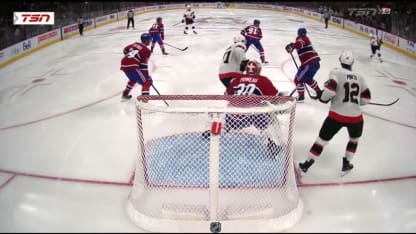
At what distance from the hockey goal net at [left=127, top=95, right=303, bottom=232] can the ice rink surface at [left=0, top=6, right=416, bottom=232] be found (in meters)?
0.21

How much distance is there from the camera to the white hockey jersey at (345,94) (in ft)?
12.0

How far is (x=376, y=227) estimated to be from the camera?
3148mm

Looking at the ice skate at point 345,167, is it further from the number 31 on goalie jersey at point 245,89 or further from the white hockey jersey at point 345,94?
the number 31 on goalie jersey at point 245,89

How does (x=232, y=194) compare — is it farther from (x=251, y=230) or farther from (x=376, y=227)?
(x=376, y=227)

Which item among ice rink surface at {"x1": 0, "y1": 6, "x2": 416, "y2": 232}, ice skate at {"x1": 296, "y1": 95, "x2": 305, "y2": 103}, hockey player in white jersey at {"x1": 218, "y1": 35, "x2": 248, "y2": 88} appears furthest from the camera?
ice skate at {"x1": 296, "y1": 95, "x2": 305, "y2": 103}

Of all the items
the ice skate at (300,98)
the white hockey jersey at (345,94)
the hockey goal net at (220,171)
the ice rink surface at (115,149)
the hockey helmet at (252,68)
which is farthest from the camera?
the ice skate at (300,98)

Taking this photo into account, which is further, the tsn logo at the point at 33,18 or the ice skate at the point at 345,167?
the tsn logo at the point at 33,18

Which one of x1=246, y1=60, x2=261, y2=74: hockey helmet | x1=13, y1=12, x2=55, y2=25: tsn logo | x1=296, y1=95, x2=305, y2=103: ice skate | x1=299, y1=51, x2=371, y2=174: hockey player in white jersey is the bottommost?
x1=296, y1=95, x2=305, y2=103: ice skate

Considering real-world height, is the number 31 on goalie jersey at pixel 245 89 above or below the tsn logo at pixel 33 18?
below

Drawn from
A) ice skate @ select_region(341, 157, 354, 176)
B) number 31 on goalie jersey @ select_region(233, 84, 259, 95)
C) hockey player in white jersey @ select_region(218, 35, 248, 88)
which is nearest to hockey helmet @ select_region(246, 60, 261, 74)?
number 31 on goalie jersey @ select_region(233, 84, 259, 95)

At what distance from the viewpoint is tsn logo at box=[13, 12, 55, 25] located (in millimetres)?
12281

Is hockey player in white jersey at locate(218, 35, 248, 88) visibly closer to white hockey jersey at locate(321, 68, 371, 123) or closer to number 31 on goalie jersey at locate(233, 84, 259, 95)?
number 31 on goalie jersey at locate(233, 84, 259, 95)

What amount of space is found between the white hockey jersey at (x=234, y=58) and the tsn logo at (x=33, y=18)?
901 centimetres

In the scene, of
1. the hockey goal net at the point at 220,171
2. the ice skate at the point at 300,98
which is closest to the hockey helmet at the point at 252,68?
the hockey goal net at the point at 220,171
